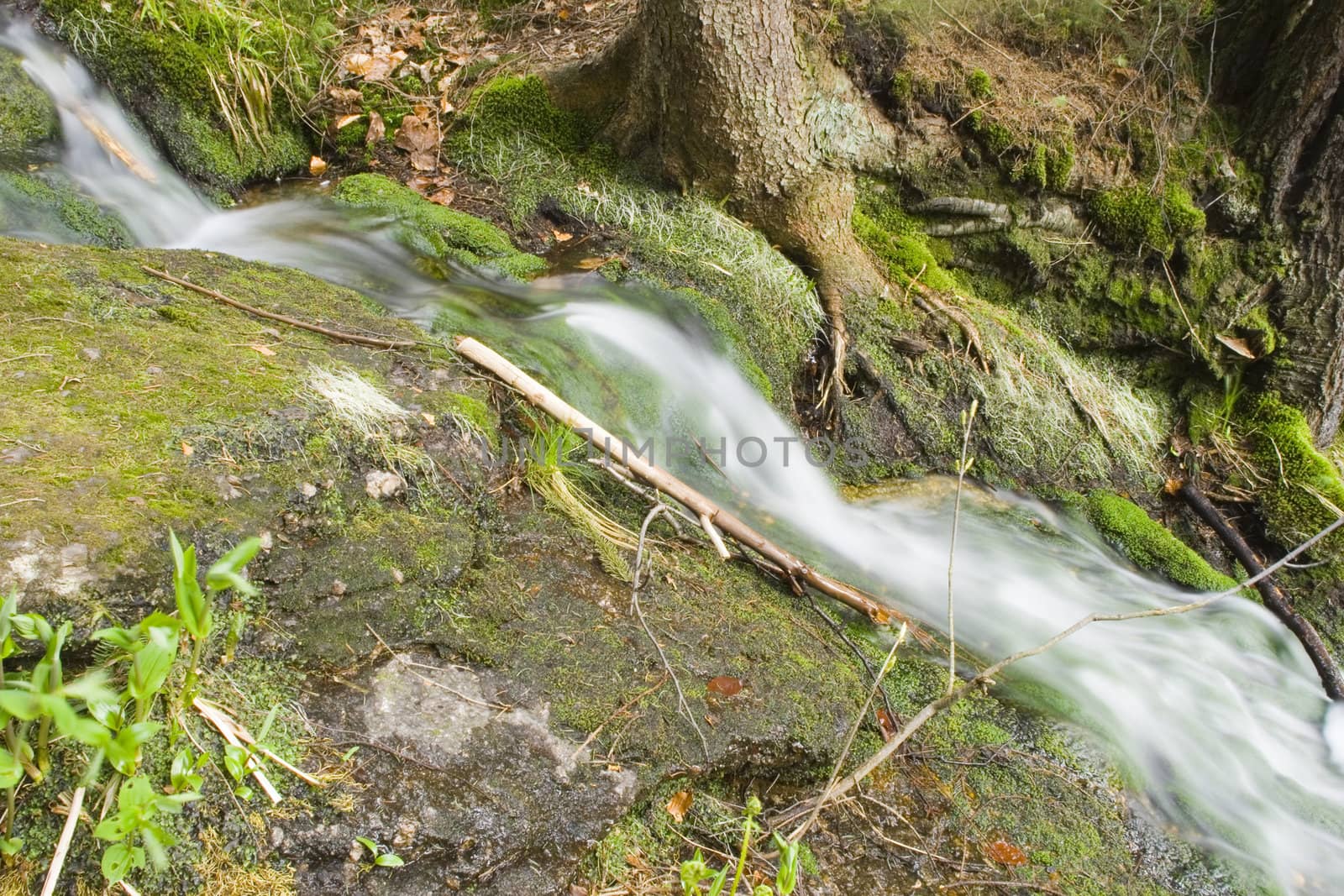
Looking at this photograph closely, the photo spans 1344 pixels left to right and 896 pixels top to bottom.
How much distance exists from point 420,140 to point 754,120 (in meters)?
2.08

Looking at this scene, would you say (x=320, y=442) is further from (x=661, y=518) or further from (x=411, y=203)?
(x=411, y=203)

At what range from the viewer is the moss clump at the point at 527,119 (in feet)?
16.4

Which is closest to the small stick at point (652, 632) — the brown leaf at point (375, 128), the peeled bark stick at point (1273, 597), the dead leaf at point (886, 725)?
the dead leaf at point (886, 725)

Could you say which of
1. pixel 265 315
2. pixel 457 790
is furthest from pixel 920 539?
pixel 265 315

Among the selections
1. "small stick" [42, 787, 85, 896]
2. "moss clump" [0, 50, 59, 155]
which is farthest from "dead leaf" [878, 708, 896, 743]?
"moss clump" [0, 50, 59, 155]

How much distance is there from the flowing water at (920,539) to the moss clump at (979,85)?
8.47 ft

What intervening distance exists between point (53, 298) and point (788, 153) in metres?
3.55

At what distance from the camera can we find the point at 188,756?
1707 mm

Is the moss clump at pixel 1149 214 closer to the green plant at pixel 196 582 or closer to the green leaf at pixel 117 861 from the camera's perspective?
the green plant at pixel 196 582

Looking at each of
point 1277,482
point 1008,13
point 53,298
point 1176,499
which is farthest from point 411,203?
point 1277,482

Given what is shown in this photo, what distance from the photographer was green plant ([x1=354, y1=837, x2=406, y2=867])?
1834 mm

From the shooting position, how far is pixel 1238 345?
212 inches

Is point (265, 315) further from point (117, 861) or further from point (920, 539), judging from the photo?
point (920, 539)

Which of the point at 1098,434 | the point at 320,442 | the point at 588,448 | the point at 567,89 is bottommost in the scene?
the point at 1098,434
